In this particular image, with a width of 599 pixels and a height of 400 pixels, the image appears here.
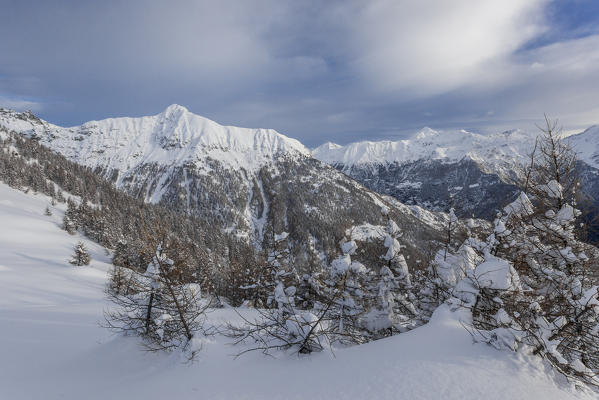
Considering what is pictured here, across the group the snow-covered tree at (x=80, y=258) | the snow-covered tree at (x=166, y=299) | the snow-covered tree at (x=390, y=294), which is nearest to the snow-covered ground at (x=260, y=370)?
the snow-covered tree at (x=166, y=299)

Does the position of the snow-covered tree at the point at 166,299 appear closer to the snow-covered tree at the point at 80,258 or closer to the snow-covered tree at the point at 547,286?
the snow-covered tree at the point at 547,286

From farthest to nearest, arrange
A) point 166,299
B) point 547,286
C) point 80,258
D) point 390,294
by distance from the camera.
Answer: point 80,258 → point 390,294 → point 166,299 → point 547,286

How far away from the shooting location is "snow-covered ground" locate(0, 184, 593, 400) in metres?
4.21

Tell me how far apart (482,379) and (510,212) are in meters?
5.43

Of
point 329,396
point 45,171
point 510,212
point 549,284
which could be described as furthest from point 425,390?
point 45,171

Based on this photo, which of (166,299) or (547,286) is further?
(166,299)

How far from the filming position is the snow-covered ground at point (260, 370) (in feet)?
13.8

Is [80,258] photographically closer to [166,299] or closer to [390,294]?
[166,299]

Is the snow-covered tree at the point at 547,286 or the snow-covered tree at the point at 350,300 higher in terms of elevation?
the snow-covered tree at the point at 547,286

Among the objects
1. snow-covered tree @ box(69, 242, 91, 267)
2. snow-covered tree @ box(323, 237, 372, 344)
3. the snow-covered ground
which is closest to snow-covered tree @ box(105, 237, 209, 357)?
the snow-covered ground

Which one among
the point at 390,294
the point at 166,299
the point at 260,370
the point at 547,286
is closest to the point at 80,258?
the point at 166,299

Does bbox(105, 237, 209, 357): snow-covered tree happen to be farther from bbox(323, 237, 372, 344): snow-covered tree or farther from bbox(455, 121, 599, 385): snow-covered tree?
bbox(455, 121, 599, 385): snow-covered tree

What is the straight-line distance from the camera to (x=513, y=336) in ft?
15.4

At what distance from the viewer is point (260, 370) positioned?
19.4 feet
